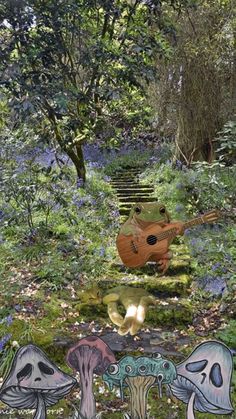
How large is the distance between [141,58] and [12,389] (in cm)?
320

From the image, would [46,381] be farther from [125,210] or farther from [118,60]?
[125,210]

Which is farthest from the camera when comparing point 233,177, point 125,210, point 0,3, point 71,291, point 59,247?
point 233,177

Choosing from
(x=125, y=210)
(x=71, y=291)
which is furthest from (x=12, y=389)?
(x=125, y=210)

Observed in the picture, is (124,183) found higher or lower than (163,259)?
higher

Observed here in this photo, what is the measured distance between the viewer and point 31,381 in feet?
6.44

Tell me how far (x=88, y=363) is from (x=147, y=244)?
0.99 meters

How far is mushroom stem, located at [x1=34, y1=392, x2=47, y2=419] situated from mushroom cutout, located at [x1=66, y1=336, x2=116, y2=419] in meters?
0.17

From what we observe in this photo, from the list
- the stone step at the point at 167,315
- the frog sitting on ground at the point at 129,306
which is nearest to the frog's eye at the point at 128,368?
the frog sitting on ground at the point at 129,306

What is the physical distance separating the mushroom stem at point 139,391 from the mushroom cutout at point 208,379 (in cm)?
15

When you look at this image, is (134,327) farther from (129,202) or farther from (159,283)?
(129,202)

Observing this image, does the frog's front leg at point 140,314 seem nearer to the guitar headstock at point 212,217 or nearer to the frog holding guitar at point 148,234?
the frog holding guitar at point 148,234

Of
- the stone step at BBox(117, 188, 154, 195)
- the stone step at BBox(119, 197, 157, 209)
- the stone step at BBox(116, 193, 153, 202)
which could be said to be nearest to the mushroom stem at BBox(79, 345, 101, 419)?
the stone step at BBox(119, 197, 157, 209)

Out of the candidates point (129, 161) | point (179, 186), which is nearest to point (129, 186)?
point (179, 186)

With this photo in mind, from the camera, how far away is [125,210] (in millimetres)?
5816
